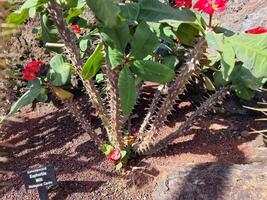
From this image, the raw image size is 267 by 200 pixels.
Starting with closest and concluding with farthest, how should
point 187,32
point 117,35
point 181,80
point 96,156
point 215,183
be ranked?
point 117,35, point 215,183, point 187,32, point 181,80, point 96,156

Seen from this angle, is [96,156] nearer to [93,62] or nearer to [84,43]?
[84,43]

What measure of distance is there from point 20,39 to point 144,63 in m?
2.06

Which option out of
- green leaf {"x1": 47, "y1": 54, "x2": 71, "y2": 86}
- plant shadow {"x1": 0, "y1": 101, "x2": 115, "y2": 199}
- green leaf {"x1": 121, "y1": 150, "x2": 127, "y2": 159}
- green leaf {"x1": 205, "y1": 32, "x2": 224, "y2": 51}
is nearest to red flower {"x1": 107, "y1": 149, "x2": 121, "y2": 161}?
green leaf {"x1": 121, "y1": 150, "x2": 127, "y2": 159}

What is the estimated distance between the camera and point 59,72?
2.31 meters

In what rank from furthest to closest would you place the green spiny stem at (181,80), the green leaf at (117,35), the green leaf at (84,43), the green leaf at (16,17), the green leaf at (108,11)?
the green leaf at (84,43), the green spiny stem at (181,80), the green leaf at (16,17), the green leaf at (117,35), the green leaf at (108,11)

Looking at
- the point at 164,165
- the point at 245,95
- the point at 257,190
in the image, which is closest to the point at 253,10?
the point at 245,95

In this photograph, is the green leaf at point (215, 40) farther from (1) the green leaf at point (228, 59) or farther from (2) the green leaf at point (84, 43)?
(2) the green leaf at point (84, 43)

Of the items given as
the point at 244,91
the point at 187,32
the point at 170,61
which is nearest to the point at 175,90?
the point at 170,61

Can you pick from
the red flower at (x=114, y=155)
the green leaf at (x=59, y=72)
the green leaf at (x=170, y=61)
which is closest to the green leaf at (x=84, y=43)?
the green leaf at (x=59, y=72)

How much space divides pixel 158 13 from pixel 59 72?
2.39ft

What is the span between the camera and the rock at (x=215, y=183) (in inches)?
72.3

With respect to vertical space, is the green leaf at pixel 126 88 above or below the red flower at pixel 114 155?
above

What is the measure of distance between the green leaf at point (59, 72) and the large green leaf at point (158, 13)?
2.01 feet

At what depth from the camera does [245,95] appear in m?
2.32
